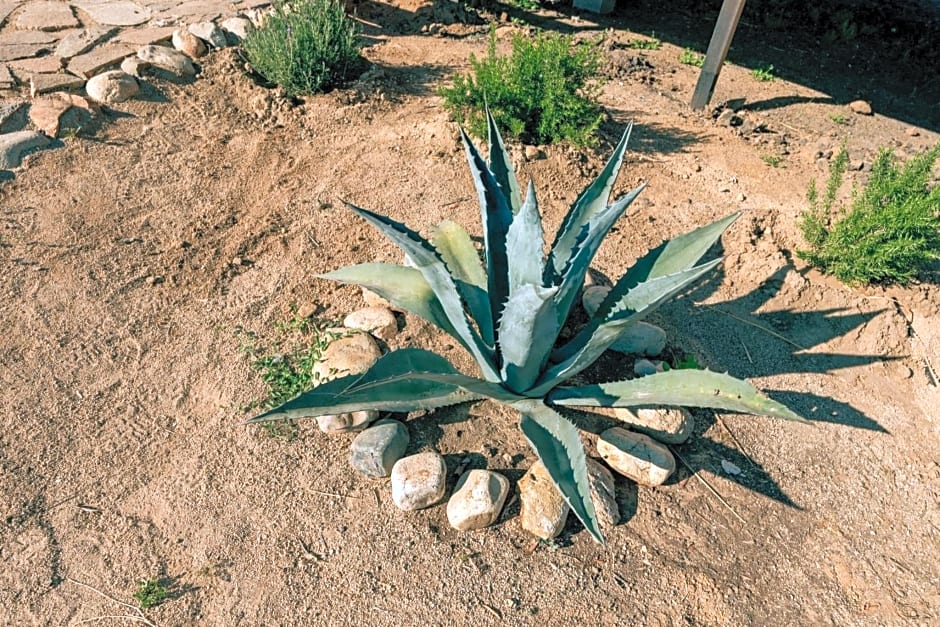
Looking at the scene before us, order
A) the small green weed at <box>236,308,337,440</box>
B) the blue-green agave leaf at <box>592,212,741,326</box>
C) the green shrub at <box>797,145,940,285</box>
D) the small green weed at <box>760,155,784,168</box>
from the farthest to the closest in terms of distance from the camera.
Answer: the small green weed at <box>760,155,784,168</box> < the green shrub at <box>797,145,940,285</box> < the small green weed at <box>236,308,337,440</box> < the blue-green agave leaf at <box>592,212,741,326</box>

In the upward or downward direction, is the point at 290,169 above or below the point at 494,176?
below

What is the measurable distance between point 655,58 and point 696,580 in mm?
4779

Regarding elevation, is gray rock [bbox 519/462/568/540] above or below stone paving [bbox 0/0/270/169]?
below

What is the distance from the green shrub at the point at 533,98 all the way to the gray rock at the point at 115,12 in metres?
2.79

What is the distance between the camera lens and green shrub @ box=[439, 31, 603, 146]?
12.9ft

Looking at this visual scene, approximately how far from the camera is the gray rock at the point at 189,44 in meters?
4.73

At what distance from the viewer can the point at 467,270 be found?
2645 millimetres

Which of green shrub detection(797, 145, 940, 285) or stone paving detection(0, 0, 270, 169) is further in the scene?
stone paving detection(0, 0, 270, 169)

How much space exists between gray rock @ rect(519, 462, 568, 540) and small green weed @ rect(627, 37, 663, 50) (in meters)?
4.76

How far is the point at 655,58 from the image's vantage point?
5.70 meters

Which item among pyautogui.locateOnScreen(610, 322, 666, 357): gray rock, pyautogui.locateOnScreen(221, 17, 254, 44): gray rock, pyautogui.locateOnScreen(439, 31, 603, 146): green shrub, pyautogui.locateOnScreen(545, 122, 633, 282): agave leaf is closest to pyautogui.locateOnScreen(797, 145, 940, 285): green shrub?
pyautogui.locateOnScreen(610, 322, 666, 357): gray rock

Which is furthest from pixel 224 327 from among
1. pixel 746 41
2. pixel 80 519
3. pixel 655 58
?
pixel 746 41

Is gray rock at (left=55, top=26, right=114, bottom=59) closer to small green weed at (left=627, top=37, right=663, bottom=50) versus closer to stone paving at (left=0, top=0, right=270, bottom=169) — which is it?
stone paving at (left=0, top=0, right=270, bottom=169)

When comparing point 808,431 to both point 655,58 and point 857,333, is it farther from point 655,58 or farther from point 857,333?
point 655,58
